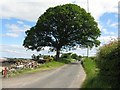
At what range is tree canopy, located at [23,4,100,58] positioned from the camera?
228ft

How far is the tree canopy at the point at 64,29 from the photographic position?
69375 mm

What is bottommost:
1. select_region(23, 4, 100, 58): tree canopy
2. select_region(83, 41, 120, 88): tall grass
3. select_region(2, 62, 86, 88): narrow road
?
select_region(2, 62, 86, 88): narrow road

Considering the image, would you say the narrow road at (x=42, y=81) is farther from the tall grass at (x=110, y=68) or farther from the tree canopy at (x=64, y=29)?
the tree canopy at (x=64, y=29)

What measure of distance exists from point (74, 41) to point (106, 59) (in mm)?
54585

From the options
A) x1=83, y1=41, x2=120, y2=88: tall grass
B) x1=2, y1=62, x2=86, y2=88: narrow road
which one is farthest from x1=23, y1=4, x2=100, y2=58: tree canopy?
x1=83, y1=41, x2=120, y2=88: tall grass

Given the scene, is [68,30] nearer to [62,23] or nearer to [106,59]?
[62,23]

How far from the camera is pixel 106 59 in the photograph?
18.6 m

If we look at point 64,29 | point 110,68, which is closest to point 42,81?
point 110,68

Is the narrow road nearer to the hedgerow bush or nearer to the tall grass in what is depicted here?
the tall grass

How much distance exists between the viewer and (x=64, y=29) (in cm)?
7000

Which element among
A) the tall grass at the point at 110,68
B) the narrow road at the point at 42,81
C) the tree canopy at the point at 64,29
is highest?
the tree canopy at the point at 64,29

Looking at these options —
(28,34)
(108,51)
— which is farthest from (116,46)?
(28,34)

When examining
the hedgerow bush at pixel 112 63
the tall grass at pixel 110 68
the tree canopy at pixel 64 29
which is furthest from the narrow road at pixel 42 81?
the tree canopy at pixel 64 29

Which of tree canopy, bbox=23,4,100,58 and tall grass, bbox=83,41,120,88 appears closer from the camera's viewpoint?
tall grass, bbox=83,41,120,88
